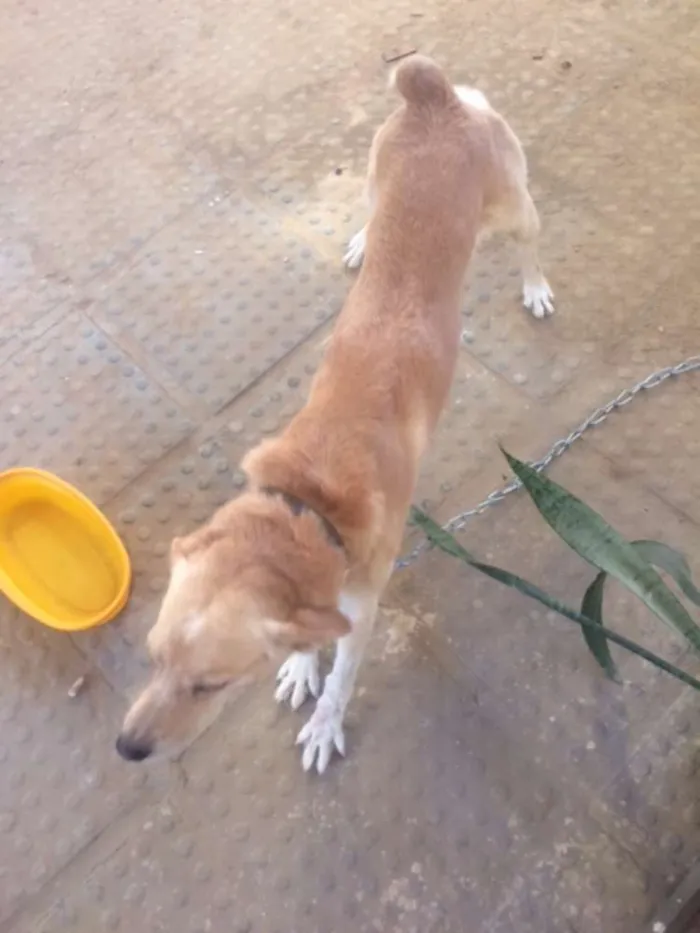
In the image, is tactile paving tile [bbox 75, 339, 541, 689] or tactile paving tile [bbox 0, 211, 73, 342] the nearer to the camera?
tactile paving tile [bbox 75, 339, 541, 689]

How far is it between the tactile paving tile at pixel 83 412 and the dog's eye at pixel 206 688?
1041 mm

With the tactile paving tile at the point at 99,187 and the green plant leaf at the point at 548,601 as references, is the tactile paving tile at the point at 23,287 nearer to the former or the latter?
the tactile paving tile at the point at 99,187

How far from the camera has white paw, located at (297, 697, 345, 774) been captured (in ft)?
6.84


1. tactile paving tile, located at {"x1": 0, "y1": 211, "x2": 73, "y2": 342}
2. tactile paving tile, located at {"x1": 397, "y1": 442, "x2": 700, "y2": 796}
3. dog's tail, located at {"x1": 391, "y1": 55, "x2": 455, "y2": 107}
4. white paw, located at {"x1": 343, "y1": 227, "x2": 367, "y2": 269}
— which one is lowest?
tactile paving tile, located at {"x1": 397, "y1": 442, "x2": 700, "y2": 796}

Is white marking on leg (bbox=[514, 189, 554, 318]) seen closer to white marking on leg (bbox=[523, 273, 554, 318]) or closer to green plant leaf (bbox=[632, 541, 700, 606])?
white marking on leg (bbox=[523, 273, 554, 318])

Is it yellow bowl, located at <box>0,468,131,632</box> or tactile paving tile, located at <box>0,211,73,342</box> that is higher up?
tactile paving tile, located at <box>0,211,73,342</box>

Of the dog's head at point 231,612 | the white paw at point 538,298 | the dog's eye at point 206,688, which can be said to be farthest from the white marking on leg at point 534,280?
the dog's eye at point 206,688

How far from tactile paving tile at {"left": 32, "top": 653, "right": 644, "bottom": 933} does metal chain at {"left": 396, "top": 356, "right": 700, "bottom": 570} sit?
380 millimetres

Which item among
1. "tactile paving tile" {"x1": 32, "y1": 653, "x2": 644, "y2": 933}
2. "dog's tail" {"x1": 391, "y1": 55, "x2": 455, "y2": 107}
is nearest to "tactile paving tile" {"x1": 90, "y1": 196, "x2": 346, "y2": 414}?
"dog's tail" {"x1": 391, "y1": 55, "x2": 455, "y2": 107}

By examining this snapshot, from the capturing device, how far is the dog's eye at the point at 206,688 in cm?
157

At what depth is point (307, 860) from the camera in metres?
2.03

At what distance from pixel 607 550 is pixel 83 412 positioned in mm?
1698

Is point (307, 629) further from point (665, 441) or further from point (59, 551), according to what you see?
point (665, 441)

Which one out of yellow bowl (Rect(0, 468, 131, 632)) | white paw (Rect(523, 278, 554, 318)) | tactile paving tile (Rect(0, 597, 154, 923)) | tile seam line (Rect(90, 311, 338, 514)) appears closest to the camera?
tactile paving tile (Rect(0, 597, 154, 923))
